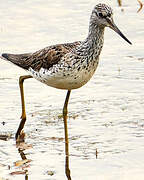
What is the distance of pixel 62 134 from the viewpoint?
1096 centimetres

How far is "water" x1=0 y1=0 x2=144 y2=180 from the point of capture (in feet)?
32.2

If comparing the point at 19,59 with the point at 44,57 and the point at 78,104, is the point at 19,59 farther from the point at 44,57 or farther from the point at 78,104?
the point at 78,104

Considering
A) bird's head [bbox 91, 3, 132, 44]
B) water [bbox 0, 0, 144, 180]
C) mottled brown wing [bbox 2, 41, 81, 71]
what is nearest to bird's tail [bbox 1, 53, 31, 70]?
mottled brown wing [bbox 2, 41, 81, 71]

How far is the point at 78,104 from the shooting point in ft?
40.2

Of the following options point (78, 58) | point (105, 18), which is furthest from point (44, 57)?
point (105, 18)

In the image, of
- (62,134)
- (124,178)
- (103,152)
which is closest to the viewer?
(124,178)

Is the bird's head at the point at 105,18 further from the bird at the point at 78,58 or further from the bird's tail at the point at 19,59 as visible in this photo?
the bird's tail at the point at 19,59

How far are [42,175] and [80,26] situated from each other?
7.14 m

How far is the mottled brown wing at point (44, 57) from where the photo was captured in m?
10.7

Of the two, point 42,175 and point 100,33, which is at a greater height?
point 100,33

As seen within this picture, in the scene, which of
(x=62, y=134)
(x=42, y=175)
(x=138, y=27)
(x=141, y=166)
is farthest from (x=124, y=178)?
(x=138, y=27)

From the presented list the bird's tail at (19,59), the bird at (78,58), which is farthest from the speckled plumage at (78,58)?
the bird's tail at (19,59)

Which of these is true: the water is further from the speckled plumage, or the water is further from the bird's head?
the bird's head

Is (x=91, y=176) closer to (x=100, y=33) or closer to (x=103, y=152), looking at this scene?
(x=103, y=152)
